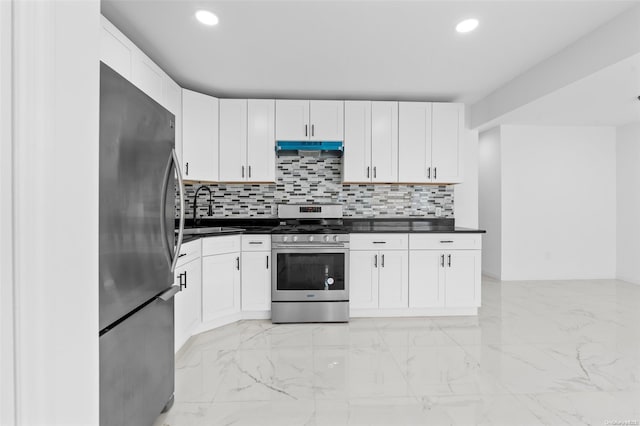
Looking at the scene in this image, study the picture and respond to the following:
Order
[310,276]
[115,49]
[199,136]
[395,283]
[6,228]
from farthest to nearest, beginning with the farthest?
[199,136] < [395,283] < [310,276] < [115,49] < [6,228]

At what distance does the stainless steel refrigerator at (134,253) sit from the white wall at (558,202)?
4887mm

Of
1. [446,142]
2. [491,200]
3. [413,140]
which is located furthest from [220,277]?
[491,200]

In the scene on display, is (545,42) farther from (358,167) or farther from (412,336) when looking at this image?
(412,336)

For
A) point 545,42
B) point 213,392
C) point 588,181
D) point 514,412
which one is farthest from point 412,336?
point 588,181

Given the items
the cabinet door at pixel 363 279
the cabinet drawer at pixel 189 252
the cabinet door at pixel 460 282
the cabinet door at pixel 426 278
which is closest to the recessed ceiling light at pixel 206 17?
the cabinet drawer at pixel 189 252

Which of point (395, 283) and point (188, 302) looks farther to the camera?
point (395, 283)

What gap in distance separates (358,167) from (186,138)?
1894 mm

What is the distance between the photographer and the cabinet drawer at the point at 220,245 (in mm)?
3029

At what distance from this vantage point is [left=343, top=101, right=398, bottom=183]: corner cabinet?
3773 mm

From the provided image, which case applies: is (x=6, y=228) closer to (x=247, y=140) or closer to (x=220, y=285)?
(x=220, y=285)

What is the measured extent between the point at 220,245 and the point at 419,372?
203 centimetres

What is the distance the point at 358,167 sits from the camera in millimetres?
3791

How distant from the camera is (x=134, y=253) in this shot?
1.35 metres

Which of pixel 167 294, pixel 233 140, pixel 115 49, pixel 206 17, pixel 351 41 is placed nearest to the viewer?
pixel 167 294
